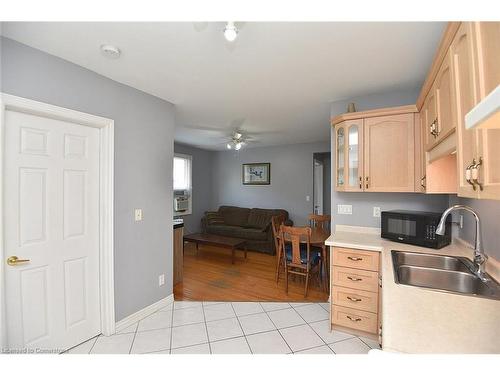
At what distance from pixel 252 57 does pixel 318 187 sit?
14.5 ft

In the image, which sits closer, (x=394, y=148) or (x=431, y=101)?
(x=431, y=101)

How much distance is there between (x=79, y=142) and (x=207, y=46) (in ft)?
4.41

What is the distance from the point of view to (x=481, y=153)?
862 mm

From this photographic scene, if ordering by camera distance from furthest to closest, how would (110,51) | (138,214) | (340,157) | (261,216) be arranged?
1. (261,216)
2. (340,157)
3. (138,214)
4. (110,51)

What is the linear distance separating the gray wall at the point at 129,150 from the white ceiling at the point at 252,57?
0.37ft

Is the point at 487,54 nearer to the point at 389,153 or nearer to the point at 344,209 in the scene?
the point at 389,153

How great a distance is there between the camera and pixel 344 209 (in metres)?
2.69

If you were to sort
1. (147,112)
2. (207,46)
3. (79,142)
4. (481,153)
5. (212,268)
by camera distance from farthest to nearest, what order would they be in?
(212,268)
(147,112)
(79,142)
(207,46)
(481,153)

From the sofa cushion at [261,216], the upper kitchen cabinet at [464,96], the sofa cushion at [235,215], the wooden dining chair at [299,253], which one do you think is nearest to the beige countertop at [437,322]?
the upper kitchen cabinet at [464,96]

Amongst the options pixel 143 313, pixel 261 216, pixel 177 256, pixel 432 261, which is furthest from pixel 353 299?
pixel 261 216

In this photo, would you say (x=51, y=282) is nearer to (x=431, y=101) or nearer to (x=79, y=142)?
(x=79, y=142)

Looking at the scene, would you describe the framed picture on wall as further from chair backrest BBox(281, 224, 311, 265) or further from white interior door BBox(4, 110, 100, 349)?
white interior door BBox(4, 110, 100, 349)

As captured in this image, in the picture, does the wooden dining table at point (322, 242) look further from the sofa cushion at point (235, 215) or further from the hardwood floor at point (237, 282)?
the sofa cushion at point (235, 215)
